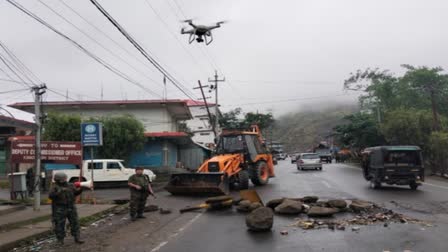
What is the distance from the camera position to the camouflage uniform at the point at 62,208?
9.87 metres

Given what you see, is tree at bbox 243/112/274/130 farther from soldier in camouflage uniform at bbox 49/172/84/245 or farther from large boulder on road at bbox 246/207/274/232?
soldier in camouflage uniform at bbox 49/172/84/245

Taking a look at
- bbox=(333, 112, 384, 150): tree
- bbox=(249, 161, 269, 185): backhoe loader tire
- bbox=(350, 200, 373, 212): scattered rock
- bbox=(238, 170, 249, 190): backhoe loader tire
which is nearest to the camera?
bbox=(350, 200, 373, 212): scattered rock

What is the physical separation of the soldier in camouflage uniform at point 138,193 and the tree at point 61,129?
2099cm

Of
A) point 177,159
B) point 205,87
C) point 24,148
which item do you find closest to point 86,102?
point 177,159

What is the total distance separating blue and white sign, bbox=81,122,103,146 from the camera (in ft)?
57.1

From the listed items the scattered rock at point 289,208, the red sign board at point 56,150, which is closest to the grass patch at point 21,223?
the red sign board at point 56,150

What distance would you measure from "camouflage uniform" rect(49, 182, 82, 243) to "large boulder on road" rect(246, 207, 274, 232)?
3.67 metres

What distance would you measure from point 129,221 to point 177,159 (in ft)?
111

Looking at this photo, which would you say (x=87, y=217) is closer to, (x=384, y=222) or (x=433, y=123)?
(x=384, y=222)

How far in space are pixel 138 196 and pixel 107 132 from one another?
2091 centimetres

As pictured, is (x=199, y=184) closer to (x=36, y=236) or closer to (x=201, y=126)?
(x=36, y=236)

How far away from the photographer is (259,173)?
2369 centimetres

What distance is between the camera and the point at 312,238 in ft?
31.7

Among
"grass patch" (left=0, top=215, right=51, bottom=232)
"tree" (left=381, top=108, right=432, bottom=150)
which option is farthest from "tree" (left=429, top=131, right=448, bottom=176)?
"grass patch" (left=0, top=215, right=51, bottom=232)
